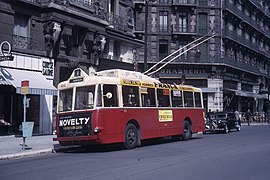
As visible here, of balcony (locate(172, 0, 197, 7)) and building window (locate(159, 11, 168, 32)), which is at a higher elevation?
balcony (locate(172, 0, 197, 7))

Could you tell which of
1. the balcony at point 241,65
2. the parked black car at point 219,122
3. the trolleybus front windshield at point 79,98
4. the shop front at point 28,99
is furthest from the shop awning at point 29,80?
the balcony at point 241,65

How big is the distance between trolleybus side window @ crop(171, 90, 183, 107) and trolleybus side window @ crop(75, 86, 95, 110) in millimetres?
5884

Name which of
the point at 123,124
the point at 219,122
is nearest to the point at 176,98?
the point at 123,124

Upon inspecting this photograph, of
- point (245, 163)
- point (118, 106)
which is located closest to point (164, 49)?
point (118, 106)

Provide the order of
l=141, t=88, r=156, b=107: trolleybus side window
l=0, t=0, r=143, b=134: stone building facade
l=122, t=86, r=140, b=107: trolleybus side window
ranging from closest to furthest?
l=122, t=86, r=140, b=107: trolleybus side window
l=141, t=88, r=156, b=107: trolleybus side window
l=0, t=0, r=143, b=134: stone building facade

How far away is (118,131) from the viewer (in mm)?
17203

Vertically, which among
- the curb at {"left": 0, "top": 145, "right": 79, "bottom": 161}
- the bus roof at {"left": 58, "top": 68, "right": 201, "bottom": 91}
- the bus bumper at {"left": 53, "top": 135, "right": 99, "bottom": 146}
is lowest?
the curb at {"left": 0, "top": 145, "right": 79, "bottom": 161}

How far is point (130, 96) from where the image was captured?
18094mm

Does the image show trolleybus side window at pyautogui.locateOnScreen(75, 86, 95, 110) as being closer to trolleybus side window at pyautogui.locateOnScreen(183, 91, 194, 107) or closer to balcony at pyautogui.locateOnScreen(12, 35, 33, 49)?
trolleybus side window at pyautogui.locateOnScreen(183, 91, 194, 107)

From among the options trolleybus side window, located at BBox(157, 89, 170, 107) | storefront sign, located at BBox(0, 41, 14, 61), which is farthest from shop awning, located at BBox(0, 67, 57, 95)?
trolleybus side window, located at BBox(157, 89, 170, 107)

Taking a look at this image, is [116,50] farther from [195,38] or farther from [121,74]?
[195,38]

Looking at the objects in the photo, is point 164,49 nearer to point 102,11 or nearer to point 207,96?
point 207,96

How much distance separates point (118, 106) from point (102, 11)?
1430 cm

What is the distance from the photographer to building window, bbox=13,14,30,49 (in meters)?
23.4
